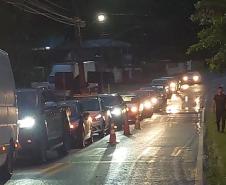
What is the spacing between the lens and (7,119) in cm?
1536

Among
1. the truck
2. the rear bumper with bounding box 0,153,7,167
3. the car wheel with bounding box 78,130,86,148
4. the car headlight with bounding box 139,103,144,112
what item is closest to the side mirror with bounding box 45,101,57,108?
the car wheel with bounding box 78,130,86,148

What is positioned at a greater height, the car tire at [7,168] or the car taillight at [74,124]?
the car taillight at [74,124]

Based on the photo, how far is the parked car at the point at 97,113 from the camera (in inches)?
1149

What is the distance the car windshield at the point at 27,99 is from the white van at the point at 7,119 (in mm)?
3113

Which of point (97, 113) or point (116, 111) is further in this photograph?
point (116, 111)

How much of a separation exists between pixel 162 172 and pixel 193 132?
13.1m

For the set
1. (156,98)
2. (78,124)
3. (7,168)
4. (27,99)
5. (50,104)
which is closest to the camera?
(7,168)

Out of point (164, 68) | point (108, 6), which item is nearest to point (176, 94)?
point (108, 6)

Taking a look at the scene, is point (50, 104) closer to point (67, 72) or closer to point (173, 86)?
point (67, 72)

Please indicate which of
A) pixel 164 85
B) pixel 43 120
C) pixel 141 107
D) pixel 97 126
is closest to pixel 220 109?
pixel 97 126

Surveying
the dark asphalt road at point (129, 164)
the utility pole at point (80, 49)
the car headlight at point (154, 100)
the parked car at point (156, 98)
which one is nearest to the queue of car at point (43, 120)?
the dark asphalt road at point (129, 164)

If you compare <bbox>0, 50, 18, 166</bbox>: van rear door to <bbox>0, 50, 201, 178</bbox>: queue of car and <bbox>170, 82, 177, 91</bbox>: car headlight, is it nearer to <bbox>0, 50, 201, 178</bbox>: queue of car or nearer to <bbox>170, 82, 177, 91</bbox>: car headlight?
<bbox>0, 50, 201, 178</bbox>: queue of car

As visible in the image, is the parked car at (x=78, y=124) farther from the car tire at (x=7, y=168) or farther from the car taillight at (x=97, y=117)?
the car tire at (x=7, y=168)

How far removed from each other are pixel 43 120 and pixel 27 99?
80 cm
